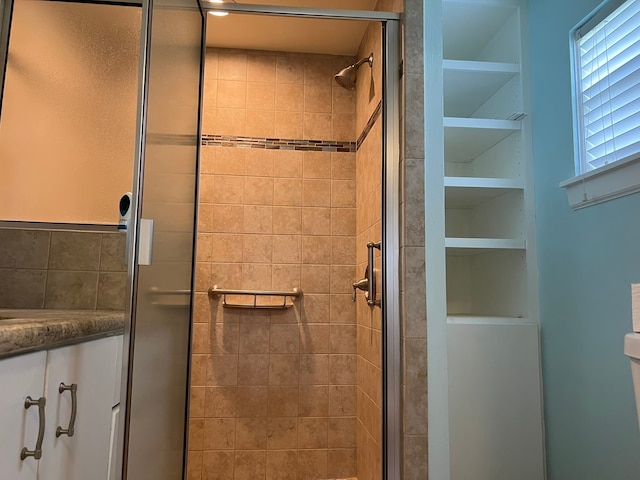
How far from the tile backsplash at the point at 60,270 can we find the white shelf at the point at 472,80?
1.48 m

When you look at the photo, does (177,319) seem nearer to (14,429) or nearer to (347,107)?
(14,429)

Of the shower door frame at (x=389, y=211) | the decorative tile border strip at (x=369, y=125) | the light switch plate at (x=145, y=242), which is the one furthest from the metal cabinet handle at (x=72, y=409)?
the decorative tile border strip at (x=369, y=125)

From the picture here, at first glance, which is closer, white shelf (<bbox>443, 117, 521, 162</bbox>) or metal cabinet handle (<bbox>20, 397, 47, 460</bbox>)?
metal cabinet handle (<bbox>20, 397, 47, 460</bbox>)

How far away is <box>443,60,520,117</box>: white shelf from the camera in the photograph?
1.91 metres

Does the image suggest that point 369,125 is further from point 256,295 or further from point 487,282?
point 256,295

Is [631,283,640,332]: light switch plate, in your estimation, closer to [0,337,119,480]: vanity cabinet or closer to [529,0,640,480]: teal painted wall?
[529,0,640,480]: teal painted wall

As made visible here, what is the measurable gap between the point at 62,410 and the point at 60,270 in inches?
29.2

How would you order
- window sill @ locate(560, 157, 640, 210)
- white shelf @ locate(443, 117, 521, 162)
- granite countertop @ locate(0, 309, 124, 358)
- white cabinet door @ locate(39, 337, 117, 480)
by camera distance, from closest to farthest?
1. granite countertop @ locate(0, 309, 124, 358)
2. white cabinet door @ locate(39, 337, 117, 480)
3. window sill @ locate(560, 157, 640, 210)
4. white shelf @ locate(443, 117, 521, 162)

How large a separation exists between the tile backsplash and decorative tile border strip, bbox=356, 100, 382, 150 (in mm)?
1196

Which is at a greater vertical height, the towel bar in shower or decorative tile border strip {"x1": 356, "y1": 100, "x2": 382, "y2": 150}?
decorative tile border strip {"x1": 356, "y1": 100, "x2": 382, "y2": 150}

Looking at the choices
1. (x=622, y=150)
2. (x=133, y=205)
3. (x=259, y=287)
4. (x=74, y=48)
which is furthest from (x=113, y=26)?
(x=622, y=150)

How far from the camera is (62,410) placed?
1036 mm

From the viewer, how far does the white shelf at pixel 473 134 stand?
1908 millimetres

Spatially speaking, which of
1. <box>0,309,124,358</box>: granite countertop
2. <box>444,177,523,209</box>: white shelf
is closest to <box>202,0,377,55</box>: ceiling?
<box>444,177,523,209</box>: white shelf
